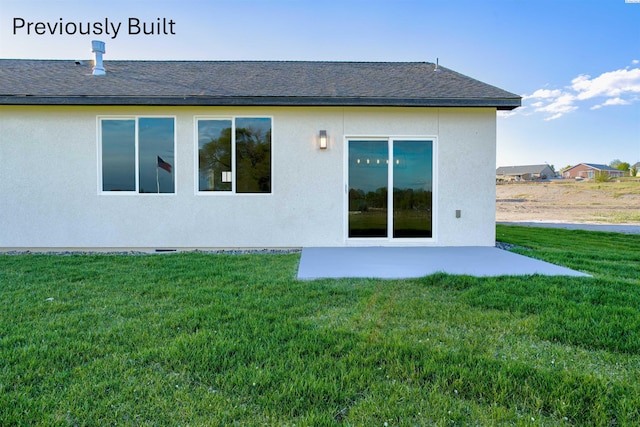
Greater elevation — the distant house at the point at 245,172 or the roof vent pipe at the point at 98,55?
the roof vent pipe at the point at 98,55

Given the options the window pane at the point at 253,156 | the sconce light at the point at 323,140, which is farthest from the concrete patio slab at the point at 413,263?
the sconce light at the point at 323,140

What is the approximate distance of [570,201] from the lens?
Result: 23734 mm

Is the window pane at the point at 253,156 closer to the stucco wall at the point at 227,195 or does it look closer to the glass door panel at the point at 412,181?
the stucco wall at the point at 227,195

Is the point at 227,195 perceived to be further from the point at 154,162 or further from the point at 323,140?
the point at 323,140

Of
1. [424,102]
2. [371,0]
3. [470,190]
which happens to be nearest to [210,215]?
[424,102]

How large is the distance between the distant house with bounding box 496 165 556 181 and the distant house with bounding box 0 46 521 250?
192ft

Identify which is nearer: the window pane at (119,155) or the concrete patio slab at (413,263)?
the concrete patio slab at (413,263)

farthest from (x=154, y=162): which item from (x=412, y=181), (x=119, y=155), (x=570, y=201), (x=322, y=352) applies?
(x=570, y=201)

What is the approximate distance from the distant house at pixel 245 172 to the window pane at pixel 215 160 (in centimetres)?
2

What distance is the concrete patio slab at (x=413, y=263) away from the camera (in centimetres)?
491

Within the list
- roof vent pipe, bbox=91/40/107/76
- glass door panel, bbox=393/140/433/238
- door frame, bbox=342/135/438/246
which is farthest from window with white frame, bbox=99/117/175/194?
glass door panel, bbox=393/140/433/238

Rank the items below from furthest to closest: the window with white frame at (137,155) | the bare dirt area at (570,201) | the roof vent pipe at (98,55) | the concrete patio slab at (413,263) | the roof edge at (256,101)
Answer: the bare dirt area at (570,201) < the roof vent pipe at (98,55) < the window with white frame at (137,155) < the roof edge at (256,101) < the concrete patio slab at (413,263)

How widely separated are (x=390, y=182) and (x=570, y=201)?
22683 millimetres

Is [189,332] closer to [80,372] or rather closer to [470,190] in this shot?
[80,372]
